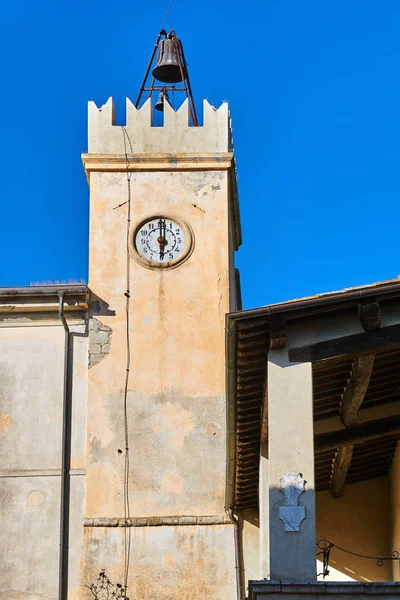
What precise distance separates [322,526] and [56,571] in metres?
4.35

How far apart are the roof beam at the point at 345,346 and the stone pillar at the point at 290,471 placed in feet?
0.33

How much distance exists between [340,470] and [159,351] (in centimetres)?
469

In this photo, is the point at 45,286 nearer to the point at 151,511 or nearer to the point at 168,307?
the point at 168,307

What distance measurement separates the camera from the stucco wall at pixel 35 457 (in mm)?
20516

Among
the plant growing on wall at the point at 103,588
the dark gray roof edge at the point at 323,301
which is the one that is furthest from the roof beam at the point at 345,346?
the plant growing on wall at the point at 103,588

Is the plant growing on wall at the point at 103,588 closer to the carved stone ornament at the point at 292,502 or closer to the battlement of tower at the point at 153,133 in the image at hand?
the battlement of tower at the point at 153,133

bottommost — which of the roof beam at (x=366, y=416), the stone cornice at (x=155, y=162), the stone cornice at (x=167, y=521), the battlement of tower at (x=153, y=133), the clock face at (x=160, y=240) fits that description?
the stone cornice at (x=167, y=521)

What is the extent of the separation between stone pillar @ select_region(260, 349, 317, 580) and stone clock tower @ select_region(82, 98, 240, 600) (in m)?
7.95

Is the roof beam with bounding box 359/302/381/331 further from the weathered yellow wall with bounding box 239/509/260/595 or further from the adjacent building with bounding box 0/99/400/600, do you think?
the weathered yellow wall with bounding box 239/509/260/595

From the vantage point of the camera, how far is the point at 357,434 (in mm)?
15711

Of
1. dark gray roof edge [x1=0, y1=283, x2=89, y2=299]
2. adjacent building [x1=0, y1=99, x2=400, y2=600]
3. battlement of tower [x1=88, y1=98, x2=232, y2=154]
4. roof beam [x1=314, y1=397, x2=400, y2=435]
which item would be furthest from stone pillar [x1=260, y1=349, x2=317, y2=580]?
battlement of tower [x1=88, y1=98, x2=232, y2=154]

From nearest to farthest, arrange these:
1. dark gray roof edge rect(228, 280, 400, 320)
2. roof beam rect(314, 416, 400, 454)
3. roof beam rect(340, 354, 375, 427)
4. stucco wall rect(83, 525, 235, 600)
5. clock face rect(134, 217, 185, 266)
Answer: dark gray roof edge rect(228, 280, 400, 320)
roof beam rect(340, 354, 375, 427)
roof beam rect(314, 416, 400, 454)
stucco wall rect(83, 525, 235, 600)
clock face rect(134, 217, 185, 266)

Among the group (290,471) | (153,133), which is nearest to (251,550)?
(153,133)

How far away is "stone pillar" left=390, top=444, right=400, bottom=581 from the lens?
17969 millimetres
